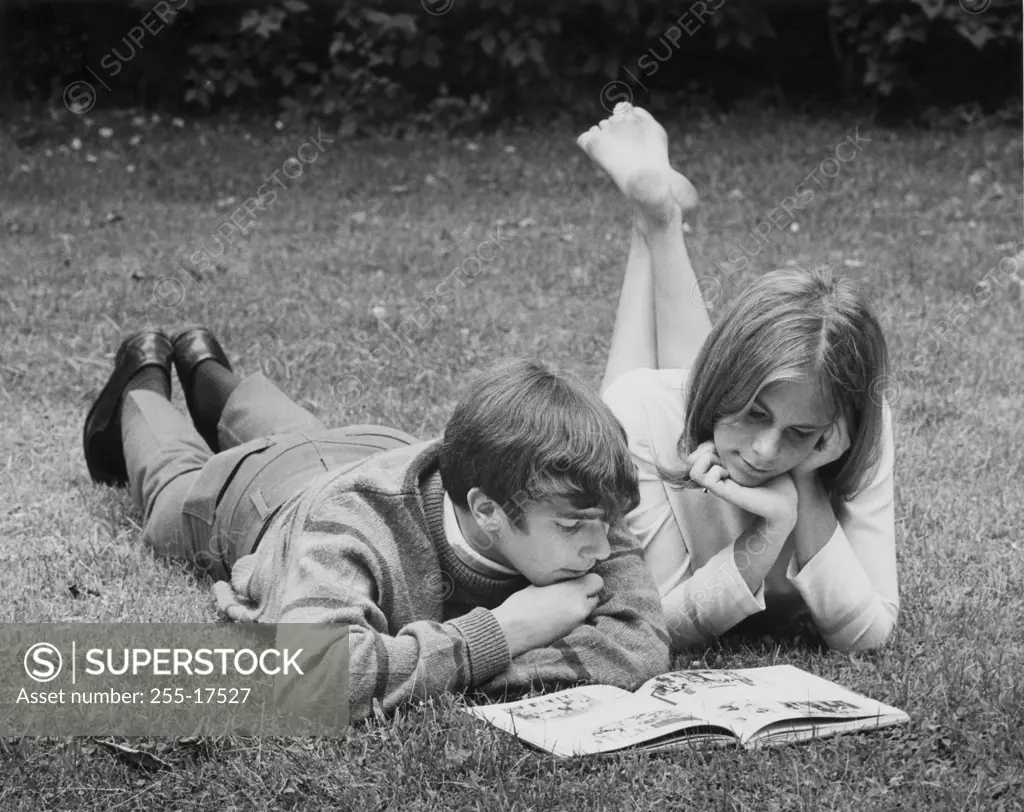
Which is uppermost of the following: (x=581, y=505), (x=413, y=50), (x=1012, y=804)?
(x=413, y=50)

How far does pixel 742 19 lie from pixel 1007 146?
7.17ft

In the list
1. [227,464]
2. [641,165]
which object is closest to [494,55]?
[641,165]

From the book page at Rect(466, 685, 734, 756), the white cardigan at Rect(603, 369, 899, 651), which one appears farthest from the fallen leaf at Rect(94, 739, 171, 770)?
the white cardigan at Rect(603, 369, 899, 651)

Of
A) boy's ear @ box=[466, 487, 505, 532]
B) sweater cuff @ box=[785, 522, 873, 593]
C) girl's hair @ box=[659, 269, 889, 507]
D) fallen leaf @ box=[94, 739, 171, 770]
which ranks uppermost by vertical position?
girl's hair @ box=[659, 269, 889, 507]

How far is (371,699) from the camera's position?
2.54m

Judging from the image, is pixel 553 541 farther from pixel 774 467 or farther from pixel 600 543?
pixel 774 467

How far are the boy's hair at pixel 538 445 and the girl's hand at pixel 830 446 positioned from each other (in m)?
0.45

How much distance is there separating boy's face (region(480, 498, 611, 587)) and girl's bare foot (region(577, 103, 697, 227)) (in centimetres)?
126

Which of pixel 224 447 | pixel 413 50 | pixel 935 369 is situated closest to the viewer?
pixel 224 447

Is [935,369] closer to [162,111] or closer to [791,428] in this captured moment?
[791,428]

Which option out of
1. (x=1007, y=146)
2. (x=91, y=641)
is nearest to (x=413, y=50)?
(x=1007, y=146)

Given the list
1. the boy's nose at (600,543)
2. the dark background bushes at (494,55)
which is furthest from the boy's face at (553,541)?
the dark background bushes at (494,55)

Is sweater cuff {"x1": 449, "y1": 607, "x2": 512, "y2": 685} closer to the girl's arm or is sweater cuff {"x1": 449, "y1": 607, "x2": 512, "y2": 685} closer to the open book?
the open book

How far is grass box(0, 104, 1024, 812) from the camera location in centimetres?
238
